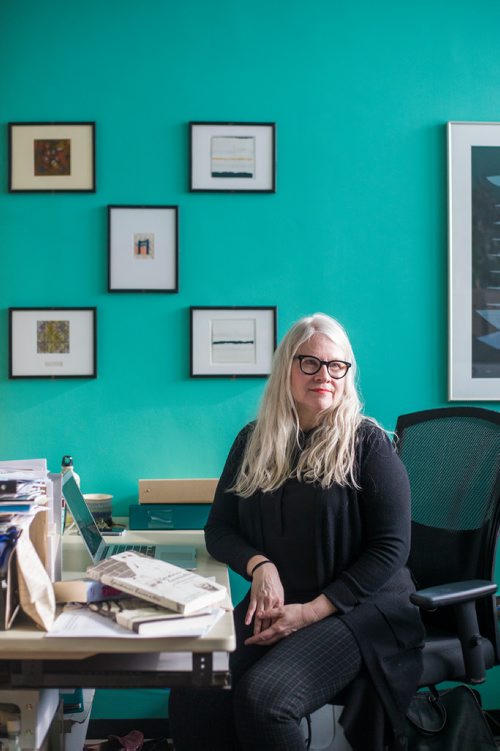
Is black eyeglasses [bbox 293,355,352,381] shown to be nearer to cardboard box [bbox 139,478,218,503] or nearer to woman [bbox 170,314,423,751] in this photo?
woman [bbox 170,314,423,751]

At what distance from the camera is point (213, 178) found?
2.49m

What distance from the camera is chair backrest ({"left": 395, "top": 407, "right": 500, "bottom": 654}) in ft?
6.04

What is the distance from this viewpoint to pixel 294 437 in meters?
1.89

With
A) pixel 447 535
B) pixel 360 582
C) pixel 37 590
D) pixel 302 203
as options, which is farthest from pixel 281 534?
pixel 302 203

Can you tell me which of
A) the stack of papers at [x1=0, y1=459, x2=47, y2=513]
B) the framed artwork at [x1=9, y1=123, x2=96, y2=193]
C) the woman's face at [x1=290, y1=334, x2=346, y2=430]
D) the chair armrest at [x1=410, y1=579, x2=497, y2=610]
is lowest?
the chair armrest at [x1=410, y1=579, x2=497, y2=610]

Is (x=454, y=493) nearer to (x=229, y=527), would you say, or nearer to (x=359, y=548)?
(x=359, y=548)

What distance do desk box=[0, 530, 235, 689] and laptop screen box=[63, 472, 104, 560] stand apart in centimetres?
37

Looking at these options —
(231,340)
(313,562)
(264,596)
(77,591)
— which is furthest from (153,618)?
(231,340)

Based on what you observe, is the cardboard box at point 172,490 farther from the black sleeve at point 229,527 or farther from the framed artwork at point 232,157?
the framed artwork at point 232,157

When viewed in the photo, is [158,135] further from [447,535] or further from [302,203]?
[447,535]

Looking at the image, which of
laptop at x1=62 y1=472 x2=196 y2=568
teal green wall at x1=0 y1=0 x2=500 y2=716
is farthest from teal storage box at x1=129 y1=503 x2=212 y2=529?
laptop at x1=62 y1=472 x2=196 y2=568

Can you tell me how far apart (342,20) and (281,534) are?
1.88 m

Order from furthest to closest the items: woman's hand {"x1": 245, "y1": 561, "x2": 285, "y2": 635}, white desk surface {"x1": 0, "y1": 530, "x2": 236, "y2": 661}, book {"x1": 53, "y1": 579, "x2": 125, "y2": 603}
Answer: woman's hand {"x1": 245, "y1": 561, "x2": 285, "y2": 635}
book {"x1": 53, "y1": 579, "x2": 125, "y2": 603}
white desk surface {"x1": 0, "y1": 530, "x2": 236, "y2": 661}

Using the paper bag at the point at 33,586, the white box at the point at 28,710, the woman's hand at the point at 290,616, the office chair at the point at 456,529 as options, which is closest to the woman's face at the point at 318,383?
the office chair at the point at 456,529
